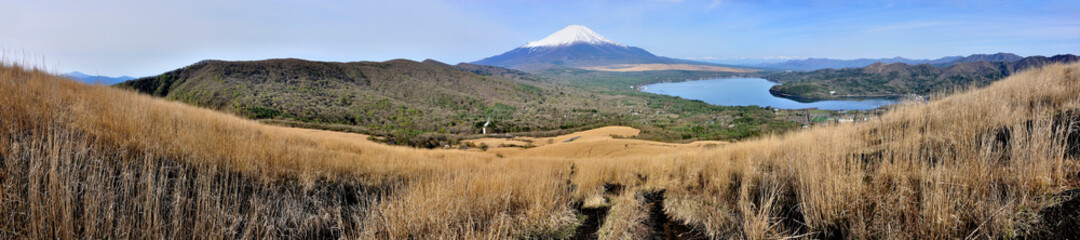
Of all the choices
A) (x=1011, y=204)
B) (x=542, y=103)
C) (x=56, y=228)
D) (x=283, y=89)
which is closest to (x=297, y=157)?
(x=56, y=228)

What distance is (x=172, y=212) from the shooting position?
9.33 ft

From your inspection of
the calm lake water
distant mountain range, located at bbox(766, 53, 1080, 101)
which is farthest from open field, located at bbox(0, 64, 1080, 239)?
distant mountain range, located at bbox(766, 53, 1080, 101)

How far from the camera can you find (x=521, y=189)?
455cm

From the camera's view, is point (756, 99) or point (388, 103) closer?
point (388, 103)

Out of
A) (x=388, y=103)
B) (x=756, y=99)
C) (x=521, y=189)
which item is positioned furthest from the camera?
(x=756, y=99)

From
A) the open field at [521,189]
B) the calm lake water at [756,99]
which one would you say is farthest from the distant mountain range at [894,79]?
the open field at [521,189]

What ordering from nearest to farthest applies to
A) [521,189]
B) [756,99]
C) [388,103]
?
[521,189] < [388,103] < [756,99]

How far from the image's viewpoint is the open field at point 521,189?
2.34 m

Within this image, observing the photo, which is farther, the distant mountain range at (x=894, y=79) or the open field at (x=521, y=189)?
the distant mountain range at (x=894, y=79)

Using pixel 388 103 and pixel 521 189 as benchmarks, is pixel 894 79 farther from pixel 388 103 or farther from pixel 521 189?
pixel 521 189

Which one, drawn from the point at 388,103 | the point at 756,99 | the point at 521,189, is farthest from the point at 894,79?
the point at 521,189

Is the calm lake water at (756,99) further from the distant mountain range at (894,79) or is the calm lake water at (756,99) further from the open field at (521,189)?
the open field at (521,189)

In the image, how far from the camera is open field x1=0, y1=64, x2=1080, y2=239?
2344 mm

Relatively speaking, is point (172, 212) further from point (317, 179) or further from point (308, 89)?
point (308, 89)
